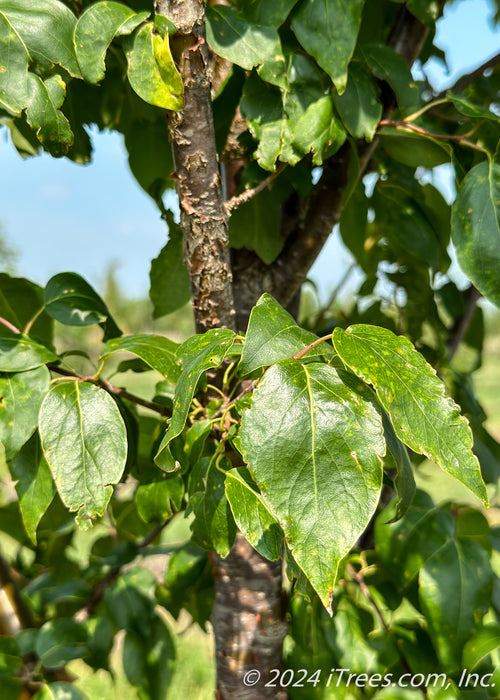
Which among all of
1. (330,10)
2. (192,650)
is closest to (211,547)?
(330,10)

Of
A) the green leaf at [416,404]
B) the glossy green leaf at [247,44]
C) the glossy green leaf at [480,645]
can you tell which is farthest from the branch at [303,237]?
the glossy green leaf at [480,645]

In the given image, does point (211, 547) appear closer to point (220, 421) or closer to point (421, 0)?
point (220, 421)

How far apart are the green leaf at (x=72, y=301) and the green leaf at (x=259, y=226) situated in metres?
0.13

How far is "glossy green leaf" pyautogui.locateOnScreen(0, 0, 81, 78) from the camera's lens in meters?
0.36

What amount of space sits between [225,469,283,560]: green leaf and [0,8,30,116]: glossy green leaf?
0.82ft

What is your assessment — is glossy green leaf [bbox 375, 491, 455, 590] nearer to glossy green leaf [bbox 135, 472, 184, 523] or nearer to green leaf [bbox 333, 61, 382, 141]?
glossy green leaf [bbox 135, 472, 184, 523]

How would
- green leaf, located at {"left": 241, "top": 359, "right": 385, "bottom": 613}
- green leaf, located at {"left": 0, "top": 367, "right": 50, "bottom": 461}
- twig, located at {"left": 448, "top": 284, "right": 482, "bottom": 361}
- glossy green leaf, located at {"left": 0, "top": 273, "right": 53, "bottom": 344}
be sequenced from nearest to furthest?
green leaf, located at {"left": 241, "top": 359, "right": 385, "bottom": 613}, green leaf, located at {"left": 0, "top": 367, "right": 50, "bottom": 461}, glossy green leaf, located at {"left": 0, "top": 273, "right": 53, "bottom": 344}, twig, located at {"left": 448, "top": 284, "right": 482, "bottom": 361}

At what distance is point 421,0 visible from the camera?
0.49m

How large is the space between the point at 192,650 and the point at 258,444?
156 cm

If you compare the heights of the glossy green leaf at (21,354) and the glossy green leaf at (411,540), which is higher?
the glossy green leaf at (21,354)

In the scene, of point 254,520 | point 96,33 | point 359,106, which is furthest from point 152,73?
point 254,520

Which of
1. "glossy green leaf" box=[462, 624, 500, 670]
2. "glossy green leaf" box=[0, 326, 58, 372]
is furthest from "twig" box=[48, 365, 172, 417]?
"glossy green leaf" box=[462, 624, 500, 670]

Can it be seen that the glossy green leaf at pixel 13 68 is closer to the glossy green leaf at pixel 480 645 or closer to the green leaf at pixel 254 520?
the green leaf at pixel 254 520

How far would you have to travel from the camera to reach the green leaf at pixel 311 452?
29 cm
